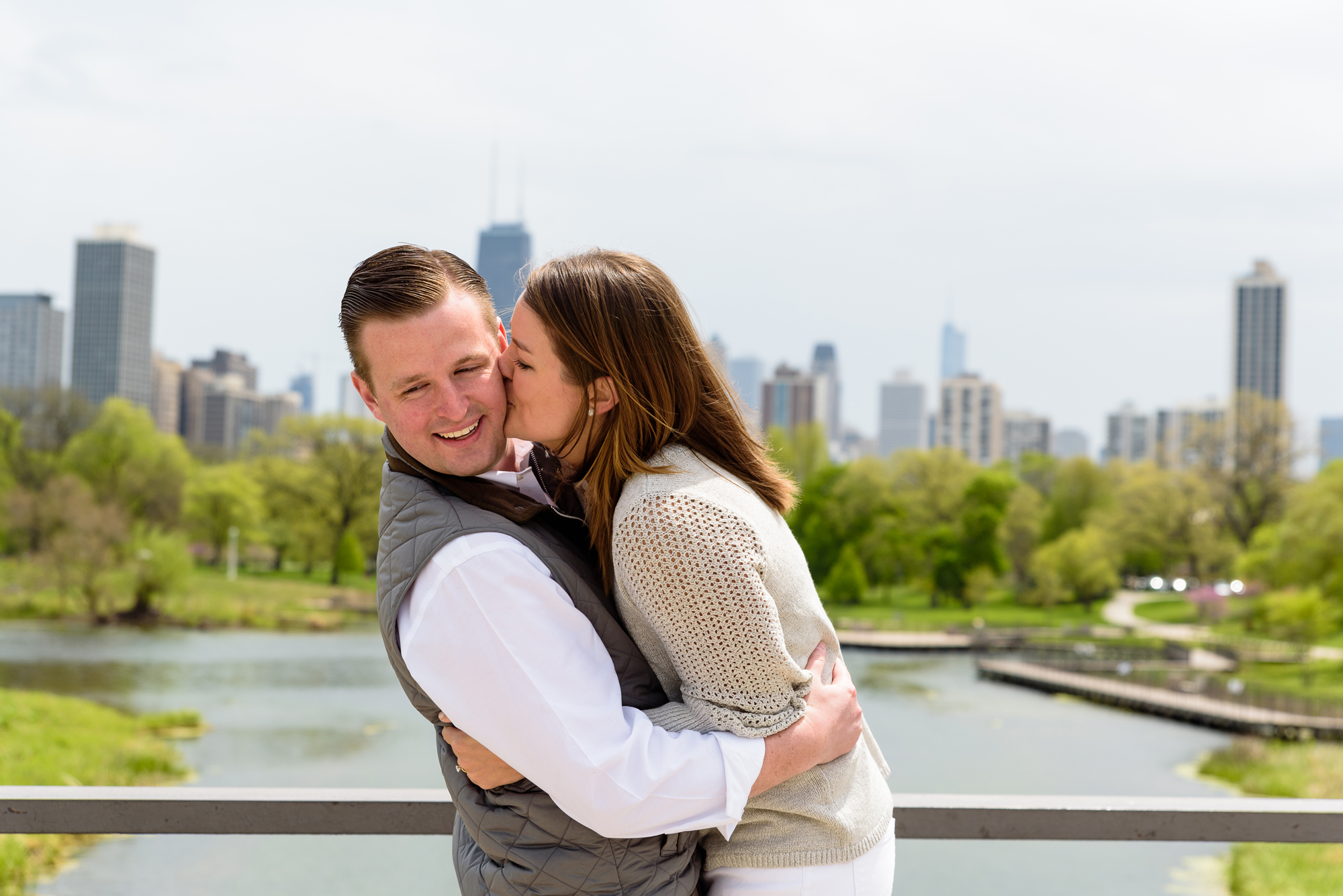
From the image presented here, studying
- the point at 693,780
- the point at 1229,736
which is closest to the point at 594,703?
the point at 693,780

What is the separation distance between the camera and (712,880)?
55.4 inches

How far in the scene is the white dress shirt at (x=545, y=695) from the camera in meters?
1.19

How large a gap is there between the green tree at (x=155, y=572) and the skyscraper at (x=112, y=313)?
2435 inches

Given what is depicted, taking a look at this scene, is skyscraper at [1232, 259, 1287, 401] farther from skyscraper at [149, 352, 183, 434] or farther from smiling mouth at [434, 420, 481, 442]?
smiling mouth at [434, 420, 481, 442]

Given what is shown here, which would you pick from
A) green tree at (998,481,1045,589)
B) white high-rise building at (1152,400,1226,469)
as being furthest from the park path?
white high-rise building at (1152,400,1226,469)

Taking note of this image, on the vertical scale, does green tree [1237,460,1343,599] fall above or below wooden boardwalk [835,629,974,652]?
above

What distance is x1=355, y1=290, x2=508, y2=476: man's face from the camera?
140cm

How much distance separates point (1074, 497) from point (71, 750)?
1548 inches

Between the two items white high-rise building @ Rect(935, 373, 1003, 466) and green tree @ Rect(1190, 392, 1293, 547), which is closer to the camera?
green tree @ Rect(1190, 392, 1293, 547)

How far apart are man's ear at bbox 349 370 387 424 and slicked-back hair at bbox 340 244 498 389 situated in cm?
5

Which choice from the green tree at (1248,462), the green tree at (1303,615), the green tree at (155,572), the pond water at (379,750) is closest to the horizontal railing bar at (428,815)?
the pond water at (379,750)

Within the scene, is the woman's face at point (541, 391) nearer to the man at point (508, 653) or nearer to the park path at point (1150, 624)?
the man at point (508, 653)

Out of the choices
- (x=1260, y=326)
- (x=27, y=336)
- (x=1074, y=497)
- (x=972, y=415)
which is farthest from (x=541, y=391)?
(x=1260, y=326)

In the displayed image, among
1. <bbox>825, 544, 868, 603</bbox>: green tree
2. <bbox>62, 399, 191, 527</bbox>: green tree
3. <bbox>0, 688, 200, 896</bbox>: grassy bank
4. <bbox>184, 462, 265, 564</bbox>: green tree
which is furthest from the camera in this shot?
<bbox>825, 544, 868, 603</bbox>: green tree
